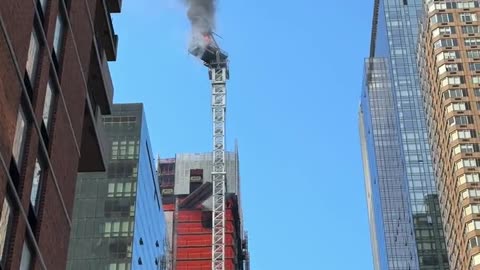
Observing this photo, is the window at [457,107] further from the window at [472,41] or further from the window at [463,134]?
the window at [472,41]

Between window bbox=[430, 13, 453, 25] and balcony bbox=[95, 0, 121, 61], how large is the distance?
274 feet

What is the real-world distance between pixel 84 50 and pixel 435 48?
298 ft

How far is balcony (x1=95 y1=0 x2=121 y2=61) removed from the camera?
4841cm

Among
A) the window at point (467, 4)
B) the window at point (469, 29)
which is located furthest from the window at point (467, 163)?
the window at point (467, 4)

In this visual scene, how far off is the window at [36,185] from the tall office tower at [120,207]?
218ft

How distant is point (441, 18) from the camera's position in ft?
422

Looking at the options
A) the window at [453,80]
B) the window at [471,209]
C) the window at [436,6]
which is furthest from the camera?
the window at [436,6]

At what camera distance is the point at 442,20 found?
421ft

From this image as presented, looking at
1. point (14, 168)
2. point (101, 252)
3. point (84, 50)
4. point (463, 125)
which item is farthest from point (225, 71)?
point (14, 168)

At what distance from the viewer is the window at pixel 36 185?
33.6m

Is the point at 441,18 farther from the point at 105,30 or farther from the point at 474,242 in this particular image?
the point at 105,30

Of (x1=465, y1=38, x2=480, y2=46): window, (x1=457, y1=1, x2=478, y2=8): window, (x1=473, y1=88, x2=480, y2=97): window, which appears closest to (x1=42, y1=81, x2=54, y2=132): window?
(x1=473, y1=88, x2=480, y2=97): window

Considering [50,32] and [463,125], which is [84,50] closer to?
[50,32]

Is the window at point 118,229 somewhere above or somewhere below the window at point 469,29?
below
